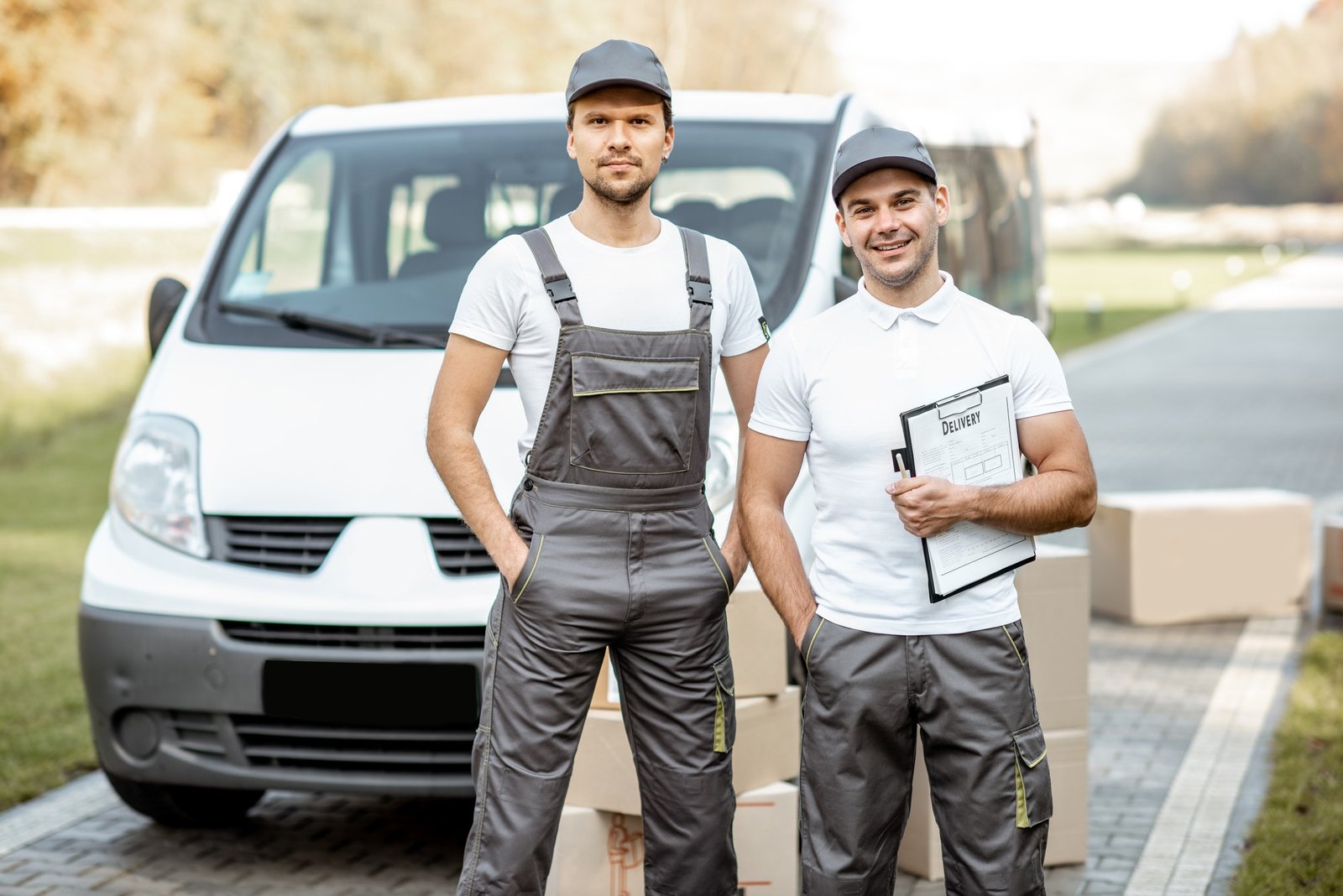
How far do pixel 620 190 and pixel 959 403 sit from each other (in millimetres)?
733

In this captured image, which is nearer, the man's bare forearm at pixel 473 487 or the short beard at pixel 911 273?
the short beard at pixel 911 273

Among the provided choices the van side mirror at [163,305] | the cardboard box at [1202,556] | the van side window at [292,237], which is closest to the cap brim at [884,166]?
the van side window at [292,237]

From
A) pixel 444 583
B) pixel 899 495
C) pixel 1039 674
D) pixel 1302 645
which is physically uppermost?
pixel 899 495

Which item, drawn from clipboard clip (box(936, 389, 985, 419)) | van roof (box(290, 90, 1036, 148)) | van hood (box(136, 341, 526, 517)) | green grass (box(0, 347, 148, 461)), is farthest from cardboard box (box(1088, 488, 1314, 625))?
green grass (box(0, 347, 148, 461))

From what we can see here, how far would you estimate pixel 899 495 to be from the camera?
298 centimetres

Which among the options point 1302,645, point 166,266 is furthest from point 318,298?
point 166,266

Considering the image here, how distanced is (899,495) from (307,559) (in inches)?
79.5

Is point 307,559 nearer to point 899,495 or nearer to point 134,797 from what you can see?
point 134,797

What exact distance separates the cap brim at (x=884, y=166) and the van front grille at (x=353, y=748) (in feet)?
Result: 6.37

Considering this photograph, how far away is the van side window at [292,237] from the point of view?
17.4ft

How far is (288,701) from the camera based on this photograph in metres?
4.36

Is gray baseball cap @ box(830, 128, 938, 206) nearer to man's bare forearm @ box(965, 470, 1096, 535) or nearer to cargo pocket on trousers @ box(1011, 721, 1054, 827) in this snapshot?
man's bare forearm @ box(965, 470, 1096, 535)

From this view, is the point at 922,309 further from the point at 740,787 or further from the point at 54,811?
the point at 54,811

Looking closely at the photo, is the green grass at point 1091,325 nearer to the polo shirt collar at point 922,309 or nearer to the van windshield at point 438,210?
the van windshield at point 438,210
